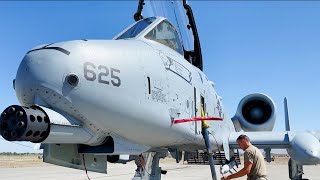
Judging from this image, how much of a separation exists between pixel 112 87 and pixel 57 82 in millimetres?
689

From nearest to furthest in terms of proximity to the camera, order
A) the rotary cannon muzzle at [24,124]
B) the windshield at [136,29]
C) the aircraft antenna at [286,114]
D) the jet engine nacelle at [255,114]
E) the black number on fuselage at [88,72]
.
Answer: the rotary cannon muzzle at [24,124]
the black number on fuselage at [88,72]
the windshield at [136,29]
the jet engine nacelle at [255,114]
the aircraft antenna at [286,114]

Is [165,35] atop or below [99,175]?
atop

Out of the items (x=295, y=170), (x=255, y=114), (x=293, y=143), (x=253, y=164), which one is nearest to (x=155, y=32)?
(x=253, y=164)

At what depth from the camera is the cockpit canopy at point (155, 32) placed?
245 inches

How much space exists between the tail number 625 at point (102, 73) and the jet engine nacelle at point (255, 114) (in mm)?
9474

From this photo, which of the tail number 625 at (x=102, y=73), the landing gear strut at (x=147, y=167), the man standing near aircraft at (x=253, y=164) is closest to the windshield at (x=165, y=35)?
the tail number 625 at (x=102, y=73)

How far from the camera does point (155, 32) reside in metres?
6.55

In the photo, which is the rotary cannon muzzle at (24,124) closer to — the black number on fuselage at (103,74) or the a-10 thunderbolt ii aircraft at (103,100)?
the a-10 thunderbolt ii aircraft at (103,100)

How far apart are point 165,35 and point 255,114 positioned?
754cm

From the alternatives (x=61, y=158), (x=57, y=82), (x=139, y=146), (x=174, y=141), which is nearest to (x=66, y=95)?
(x=57, y=82)

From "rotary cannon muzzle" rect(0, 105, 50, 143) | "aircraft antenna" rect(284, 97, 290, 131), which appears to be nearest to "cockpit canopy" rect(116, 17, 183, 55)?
"rotary cannon muzzle" rect(0, 105, 50, 143)

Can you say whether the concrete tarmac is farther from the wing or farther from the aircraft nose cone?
the aircraft nose cone

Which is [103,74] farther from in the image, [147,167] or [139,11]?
[139,11]

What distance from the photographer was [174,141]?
6016 mm
